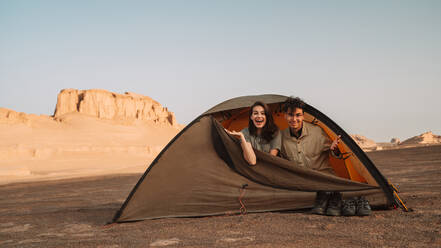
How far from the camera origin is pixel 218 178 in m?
5.42

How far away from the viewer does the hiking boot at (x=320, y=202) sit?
484 cm

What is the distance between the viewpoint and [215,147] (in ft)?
17.8

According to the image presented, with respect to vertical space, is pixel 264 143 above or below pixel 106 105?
below

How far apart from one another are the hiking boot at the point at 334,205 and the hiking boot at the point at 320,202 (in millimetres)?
70

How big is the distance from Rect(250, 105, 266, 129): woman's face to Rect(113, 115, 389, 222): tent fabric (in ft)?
1.68

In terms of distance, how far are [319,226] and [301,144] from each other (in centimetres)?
155

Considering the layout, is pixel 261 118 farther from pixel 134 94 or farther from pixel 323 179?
pixel 134 94

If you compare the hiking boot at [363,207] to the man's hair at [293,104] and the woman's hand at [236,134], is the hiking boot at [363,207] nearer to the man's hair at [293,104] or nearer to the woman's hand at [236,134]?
the man's hair at [293,104]

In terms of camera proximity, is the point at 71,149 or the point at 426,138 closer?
the point at 71,149

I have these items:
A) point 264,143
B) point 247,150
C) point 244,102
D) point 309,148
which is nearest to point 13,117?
point 244,102

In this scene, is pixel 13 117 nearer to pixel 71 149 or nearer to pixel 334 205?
pixel 71 149

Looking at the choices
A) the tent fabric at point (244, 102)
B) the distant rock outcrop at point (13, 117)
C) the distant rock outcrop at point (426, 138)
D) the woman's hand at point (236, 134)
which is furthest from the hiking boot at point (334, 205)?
the distant rock outcrop at point (13, 117)

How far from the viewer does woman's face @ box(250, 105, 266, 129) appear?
5312mm

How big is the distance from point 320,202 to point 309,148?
87 cm
